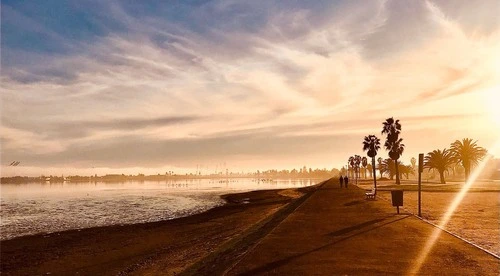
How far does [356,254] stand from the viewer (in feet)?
36.3

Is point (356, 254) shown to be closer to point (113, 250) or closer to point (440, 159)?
point (113, 250)

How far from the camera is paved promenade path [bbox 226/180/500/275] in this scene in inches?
368

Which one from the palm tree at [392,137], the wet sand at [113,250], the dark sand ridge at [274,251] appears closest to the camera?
the dark sand ridge at [274,251]

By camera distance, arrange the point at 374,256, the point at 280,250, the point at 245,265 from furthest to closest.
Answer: the point at 280,250 < the point at 374,256 < the point at 245,265

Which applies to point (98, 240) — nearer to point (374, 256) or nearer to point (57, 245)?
point (57, 245)

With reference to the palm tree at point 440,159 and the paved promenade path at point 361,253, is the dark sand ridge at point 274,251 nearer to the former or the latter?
the paved promenade path at point 361,253

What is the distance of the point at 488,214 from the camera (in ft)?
75.8

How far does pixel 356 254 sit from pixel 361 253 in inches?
9.2

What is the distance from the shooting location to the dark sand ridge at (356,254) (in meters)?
9.38

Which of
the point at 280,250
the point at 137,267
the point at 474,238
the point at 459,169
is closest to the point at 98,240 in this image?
the point at 137,267

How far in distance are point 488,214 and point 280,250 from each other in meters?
18.1

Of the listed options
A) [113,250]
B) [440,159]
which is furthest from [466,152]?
[113,250]

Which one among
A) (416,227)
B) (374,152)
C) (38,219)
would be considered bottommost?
(38,219)

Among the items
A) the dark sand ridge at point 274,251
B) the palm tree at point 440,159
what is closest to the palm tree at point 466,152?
the palm tree at point 440,159
